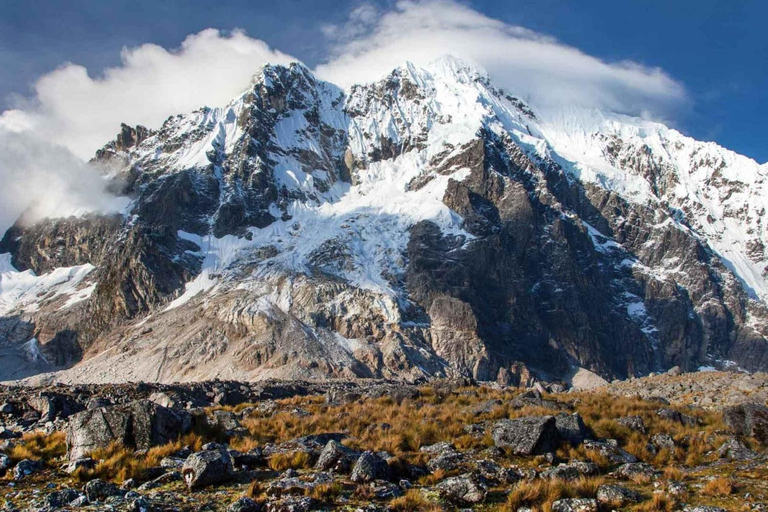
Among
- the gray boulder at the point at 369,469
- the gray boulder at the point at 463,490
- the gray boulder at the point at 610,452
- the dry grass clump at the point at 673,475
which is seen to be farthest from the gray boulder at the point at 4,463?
the dry grass clump at the point at 673,475

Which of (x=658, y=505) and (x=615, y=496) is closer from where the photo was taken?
(x=658, y=505)

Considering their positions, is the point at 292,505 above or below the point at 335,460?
below

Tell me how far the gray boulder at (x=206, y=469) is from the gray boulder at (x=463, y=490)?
4318mm

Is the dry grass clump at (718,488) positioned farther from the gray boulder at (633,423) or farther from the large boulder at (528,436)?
the gray boulder at (633,423)

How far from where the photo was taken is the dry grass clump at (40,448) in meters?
13.2

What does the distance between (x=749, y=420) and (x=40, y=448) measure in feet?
65.5

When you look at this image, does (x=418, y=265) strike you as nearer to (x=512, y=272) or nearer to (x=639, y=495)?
(x=512, y=272)

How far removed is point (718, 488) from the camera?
12430 mm

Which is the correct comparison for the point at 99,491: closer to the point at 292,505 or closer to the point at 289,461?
the point at 292,505

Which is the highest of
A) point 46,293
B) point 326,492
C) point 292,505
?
point 46,293

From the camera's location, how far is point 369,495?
1161 centimetres

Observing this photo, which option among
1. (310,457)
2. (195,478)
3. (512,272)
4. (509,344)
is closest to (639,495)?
(310,457)

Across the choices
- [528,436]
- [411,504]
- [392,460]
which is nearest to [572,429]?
[528,436]

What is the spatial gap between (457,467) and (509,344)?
16226 cm
